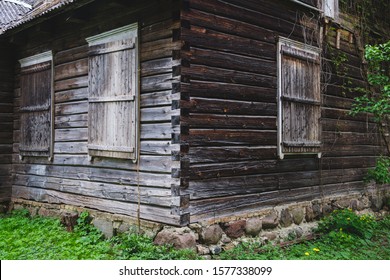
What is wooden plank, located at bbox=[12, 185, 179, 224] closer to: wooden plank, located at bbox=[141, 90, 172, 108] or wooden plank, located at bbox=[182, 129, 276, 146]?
wooden plank, located at bbox=[182, 129, 276, 146]

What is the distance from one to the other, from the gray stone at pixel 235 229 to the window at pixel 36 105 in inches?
154

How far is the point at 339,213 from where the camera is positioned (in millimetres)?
8500

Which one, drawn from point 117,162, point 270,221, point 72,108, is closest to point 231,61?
point 117,162

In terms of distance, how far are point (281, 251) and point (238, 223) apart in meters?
0.82

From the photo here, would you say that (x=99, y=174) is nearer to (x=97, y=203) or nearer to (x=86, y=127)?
(x=97, y=203)

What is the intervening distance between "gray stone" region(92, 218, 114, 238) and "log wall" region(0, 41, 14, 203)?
3433 mm

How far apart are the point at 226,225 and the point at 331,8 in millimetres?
4977

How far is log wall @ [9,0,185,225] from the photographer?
20.5 ft

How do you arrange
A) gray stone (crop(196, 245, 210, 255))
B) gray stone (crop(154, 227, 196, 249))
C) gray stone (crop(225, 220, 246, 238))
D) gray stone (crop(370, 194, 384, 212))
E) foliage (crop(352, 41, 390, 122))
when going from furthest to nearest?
1. gray stone (crop(370, 194, 384, 212))
2. foliage (crop(352, 41, 390, 122))
3. gray stone (crop(225, 220, 246, 238))
4. gray stone (crop(196, 245, 210, 255))
5. gray stone (crop(154, 227, 196, 249))

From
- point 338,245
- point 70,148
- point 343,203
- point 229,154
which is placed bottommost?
point 338,245

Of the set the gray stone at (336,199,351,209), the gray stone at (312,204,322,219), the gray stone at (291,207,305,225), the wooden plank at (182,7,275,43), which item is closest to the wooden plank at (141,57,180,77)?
the wooden plank at (182,7,275,43)

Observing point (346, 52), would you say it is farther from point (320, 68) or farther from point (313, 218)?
point (313, 218)

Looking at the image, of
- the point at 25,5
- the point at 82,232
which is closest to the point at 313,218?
the point at 82,232

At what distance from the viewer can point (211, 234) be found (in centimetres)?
631
